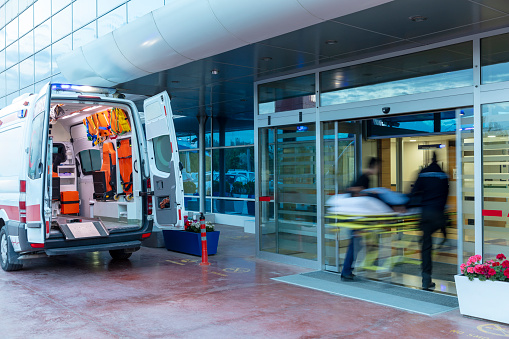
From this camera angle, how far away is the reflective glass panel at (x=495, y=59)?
5.90 m

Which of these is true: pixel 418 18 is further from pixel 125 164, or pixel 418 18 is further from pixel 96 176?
pixel 96 176

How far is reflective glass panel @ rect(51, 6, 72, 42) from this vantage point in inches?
532

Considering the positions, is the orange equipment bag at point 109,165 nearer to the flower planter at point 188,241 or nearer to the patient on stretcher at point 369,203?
the flower planter at point 188,241

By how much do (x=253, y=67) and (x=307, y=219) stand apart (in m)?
2.62

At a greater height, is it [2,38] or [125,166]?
[2,38]

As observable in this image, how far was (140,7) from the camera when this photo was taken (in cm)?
977

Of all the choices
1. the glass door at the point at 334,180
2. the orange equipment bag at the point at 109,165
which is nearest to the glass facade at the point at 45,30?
the orange equipment bag at the point at 109,165

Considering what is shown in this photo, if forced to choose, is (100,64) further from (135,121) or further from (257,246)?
(257,246)

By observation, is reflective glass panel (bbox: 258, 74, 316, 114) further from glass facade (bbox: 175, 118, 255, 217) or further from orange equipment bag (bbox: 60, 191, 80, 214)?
glass facade (bbox: 175, 118, 255, 217)

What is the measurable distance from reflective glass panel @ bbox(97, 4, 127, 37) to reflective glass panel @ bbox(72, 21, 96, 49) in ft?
1.19

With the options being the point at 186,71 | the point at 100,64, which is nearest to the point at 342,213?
the point at 186,71

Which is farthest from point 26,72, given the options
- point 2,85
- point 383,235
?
point 383,235

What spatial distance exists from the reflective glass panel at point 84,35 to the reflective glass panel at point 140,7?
2.14 m

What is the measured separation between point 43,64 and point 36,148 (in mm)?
9143
